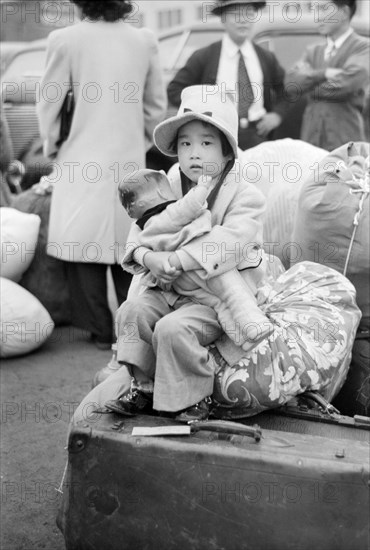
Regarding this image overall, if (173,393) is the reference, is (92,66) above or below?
above

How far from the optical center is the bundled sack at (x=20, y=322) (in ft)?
15.3

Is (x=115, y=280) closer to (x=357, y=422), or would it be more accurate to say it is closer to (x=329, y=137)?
(x=329, y=137)

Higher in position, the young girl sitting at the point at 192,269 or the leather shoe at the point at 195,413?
the young girl sitting at the point at 192,269

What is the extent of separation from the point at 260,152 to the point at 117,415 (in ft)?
7.57

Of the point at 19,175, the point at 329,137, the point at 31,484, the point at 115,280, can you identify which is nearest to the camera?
the point at 31,484

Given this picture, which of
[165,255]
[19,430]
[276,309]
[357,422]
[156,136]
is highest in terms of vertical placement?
[156,136]

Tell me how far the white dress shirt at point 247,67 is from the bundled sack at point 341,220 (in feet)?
8.72

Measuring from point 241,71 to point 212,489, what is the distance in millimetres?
4200

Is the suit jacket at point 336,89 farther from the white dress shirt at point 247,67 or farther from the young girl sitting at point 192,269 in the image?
the young girl sitting at point 192,269

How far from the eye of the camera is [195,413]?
104 inches

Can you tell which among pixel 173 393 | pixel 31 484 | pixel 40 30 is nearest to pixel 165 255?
pixel 173 393

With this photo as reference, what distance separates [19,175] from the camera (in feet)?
24.3

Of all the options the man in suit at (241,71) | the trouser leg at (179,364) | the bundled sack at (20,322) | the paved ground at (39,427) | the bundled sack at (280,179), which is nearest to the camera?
the trouser leg at (179,364)

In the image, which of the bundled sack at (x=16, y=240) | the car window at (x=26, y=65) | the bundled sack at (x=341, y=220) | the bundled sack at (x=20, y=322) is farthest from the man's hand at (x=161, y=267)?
the car window at (x=26, y=65)
